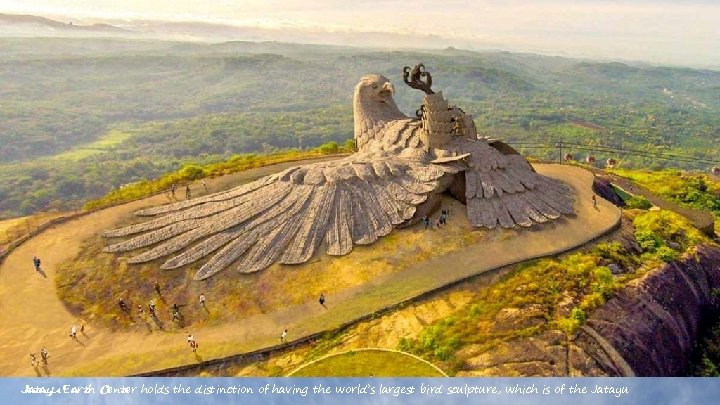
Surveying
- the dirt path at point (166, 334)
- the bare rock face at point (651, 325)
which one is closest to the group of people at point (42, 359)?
the dirt path at point (166, 334)

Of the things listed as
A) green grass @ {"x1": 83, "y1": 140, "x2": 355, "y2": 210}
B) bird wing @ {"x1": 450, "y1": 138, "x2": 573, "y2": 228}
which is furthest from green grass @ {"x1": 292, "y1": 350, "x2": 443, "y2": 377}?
green grass @ {"x1": 83, "y1": 140, "x2": 355, "y2": 210}

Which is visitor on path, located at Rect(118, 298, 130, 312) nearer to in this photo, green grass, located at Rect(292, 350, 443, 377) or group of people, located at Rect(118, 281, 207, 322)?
group of people, located at Rect(118, 281, 207, 322)

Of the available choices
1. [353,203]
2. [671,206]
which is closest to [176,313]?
[353,203]

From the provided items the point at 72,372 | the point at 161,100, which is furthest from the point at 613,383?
the point at 161,100

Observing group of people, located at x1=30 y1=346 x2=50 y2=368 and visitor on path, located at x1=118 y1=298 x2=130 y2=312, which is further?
visitor on path, located at x1=118 y1=298 x2=130 y2=312

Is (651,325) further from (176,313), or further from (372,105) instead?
(372,105)

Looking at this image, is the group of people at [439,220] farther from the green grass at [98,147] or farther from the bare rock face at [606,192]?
the green grass at [98,147]
